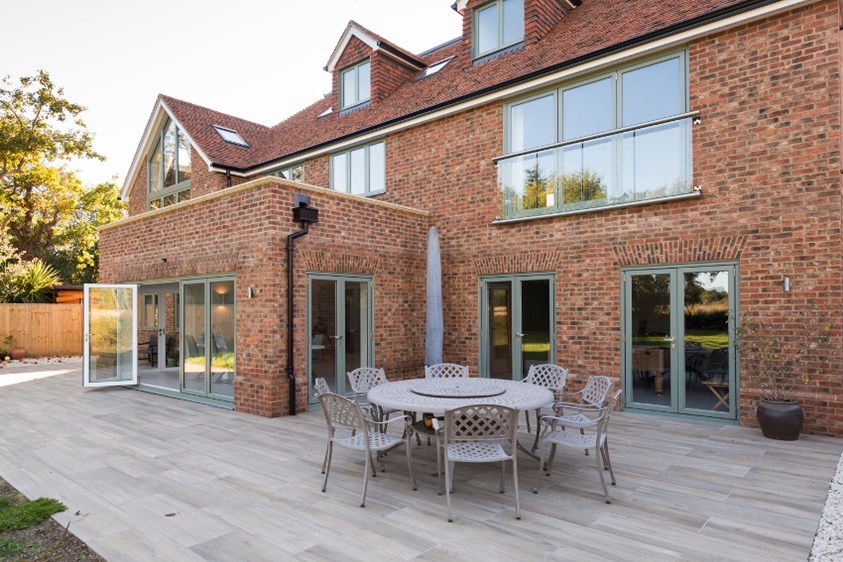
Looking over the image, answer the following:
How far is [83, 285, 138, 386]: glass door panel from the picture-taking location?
34.6 feet

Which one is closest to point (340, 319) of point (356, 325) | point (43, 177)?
point (356, 325)

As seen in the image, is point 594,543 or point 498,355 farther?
point 498,355

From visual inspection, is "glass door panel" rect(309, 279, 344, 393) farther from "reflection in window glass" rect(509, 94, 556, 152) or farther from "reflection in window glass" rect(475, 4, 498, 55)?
"reflection in window glass" rect(475, 4, 498, 55)

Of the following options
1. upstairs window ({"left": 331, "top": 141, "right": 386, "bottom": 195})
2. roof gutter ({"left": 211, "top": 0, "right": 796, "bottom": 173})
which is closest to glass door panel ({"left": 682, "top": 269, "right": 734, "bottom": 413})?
roof gutter ({"left": 211, "top": 0, "right": 796, "bottom": 173})

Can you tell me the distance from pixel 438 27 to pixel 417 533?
14.2 m

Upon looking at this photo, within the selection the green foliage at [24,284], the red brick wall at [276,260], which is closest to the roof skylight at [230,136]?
the red brick wall at [276,260]

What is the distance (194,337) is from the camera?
366 inches

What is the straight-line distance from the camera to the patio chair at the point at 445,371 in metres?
6.97

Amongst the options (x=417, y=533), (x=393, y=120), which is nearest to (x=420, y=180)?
(x=393, y=120)

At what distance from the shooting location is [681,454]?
5629mm

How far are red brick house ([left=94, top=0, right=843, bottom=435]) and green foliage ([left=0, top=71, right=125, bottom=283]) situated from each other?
10.5m

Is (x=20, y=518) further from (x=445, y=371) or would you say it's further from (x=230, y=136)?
(x=230, y=136)

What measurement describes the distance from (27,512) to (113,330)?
7.41 meters

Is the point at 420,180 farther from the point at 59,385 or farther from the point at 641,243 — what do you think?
the point at 59,385
